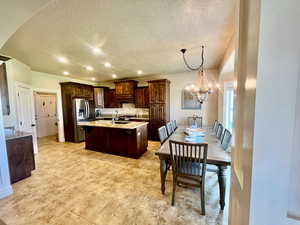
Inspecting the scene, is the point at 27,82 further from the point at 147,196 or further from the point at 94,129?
the point at 147,196

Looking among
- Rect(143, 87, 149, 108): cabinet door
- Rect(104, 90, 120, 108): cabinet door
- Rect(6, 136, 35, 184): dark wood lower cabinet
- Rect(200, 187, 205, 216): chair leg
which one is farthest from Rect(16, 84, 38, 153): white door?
Rect(200, 187, 205, 216): chair leg

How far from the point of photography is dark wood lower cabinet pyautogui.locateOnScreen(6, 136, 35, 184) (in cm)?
249

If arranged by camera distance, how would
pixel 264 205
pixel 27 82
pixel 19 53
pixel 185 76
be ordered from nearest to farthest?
1. pixel 264 205
2. pixel 19 53
3. pixel 27 82
4. pixel 185 76

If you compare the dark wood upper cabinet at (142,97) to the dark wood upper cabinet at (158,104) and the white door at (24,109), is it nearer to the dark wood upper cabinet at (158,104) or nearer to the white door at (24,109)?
the dark wood upper cabinet at (158,104)

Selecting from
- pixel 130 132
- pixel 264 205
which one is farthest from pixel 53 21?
pixel 264 205

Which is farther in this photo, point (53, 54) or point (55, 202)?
point (53, 54)

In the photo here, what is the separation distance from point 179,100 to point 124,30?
3730 millimetres

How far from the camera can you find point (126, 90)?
5.79 meters

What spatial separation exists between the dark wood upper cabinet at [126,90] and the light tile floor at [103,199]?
3.28m

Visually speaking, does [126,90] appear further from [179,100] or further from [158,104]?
[179,100]

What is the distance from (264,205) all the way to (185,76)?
5212mm

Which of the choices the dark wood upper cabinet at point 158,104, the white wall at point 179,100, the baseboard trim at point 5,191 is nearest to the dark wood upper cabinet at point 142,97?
the dark wood upper cabinet at point 158,104

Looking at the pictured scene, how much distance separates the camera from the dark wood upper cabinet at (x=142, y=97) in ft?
18.5

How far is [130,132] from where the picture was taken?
359 centimetres
